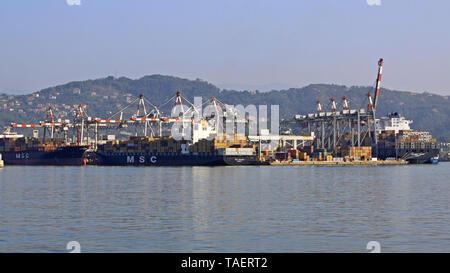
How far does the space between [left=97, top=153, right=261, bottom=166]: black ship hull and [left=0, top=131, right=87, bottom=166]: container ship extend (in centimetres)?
522

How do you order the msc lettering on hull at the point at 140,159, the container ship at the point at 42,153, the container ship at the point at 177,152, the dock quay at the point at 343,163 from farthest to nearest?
1. the container ship at the point at 42,153
2. the dock quay at the point at 343,163
3. the msc lettering on hull at the point at 140,159
4. the container ship at the point at 177,152

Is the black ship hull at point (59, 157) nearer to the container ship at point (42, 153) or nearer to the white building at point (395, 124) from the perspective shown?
the container ship at point (42, 153)

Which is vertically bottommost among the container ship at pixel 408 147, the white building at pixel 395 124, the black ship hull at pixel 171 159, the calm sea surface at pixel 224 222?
the calm sea surface at pixel 224 222

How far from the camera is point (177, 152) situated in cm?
13288

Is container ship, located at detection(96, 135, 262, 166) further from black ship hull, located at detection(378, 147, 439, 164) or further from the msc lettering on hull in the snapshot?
black ship hull, located at detection(378, 147, 439, 164)

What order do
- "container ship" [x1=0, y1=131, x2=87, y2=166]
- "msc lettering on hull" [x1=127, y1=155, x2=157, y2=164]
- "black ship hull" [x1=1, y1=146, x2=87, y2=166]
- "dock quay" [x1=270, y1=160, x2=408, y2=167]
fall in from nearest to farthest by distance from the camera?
"msc lettering on hull" [x1=127, y1=155, x2=157, y2=164]
"dock quay" [x1=270, y1=160, x2=408, y2=167]
"black ship hull" [x1=1, y1=146, x2=87, y2=166]
"container ship" [x1=0, y1=131, x2=87, y2=166]

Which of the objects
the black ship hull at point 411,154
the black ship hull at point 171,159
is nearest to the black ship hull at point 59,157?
the black ship hull at point 171,159

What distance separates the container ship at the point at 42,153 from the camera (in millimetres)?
144625

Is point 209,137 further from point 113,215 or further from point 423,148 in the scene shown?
point 113,215

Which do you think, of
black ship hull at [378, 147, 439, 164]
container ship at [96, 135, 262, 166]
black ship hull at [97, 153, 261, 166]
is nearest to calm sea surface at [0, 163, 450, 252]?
black ship hull at [97, 153, 261, 166]

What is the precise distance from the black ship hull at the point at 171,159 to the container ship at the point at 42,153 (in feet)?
17.1

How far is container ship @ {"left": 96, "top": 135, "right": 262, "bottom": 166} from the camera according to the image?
126 m

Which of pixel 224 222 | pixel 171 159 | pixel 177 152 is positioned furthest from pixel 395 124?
pixel 224 222
